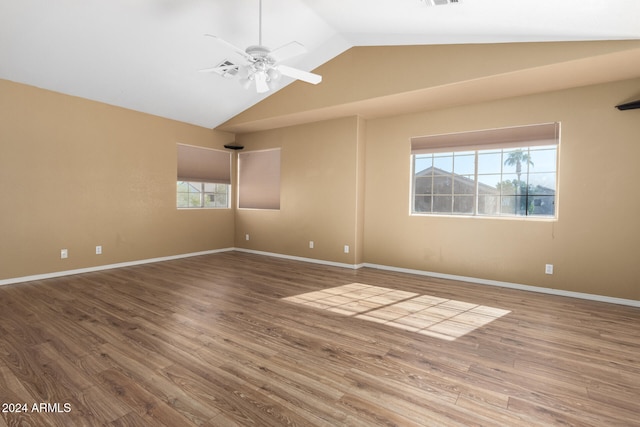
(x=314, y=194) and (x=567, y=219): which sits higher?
(x=314, y=194)

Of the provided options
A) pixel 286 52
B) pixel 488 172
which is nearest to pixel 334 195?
pixel 488 172

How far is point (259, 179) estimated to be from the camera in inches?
260

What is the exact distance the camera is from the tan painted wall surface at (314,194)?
17.5 feet

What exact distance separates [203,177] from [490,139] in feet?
16.8

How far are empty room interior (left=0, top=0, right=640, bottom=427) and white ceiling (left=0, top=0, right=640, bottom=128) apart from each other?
28 millimetres

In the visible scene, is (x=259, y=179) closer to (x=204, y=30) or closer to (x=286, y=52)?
(x=204, y=30)

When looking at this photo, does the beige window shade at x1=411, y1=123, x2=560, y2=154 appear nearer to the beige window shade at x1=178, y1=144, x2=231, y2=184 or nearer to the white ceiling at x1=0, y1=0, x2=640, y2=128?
the white ceiling at x1=0, y1=0, x2=640, y2=128

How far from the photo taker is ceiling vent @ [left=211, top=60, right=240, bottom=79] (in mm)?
2918

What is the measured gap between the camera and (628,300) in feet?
11.7

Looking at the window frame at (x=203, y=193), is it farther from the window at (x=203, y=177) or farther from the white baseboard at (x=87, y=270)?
the white baseboard at (x=87, y=270)

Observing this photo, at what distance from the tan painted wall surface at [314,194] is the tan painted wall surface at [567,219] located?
0.92m

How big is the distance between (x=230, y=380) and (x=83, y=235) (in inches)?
160

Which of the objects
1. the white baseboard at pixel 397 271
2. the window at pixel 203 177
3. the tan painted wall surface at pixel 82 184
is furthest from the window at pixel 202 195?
the white baseboard at pixel 397 271

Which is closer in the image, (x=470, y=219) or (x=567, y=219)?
(x=567, y=219)
